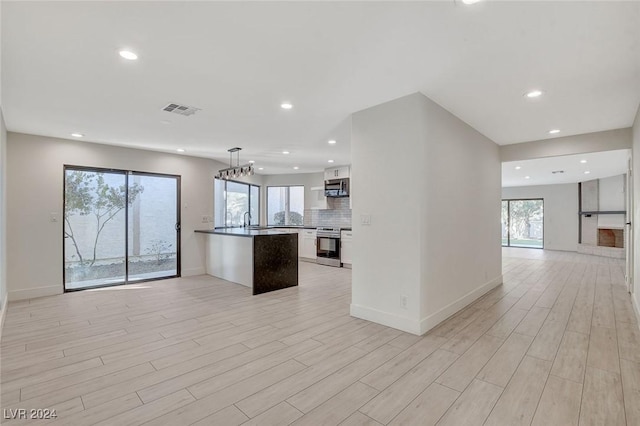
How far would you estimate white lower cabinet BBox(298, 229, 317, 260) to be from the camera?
26.3 feet

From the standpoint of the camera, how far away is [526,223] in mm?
11953

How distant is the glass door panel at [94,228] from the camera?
16.3ft

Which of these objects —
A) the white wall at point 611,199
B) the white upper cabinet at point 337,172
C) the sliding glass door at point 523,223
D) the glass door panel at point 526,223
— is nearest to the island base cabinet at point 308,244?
the white upper cabinet at point 337,172

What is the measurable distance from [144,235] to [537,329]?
20.9 ft

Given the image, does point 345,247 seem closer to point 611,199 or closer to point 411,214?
point 411,214

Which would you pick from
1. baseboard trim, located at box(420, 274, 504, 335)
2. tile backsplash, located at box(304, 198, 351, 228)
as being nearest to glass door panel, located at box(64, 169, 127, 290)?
tile backsplash, located at box(304, 198, 351, 228)

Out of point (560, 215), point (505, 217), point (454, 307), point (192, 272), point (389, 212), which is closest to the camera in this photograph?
point (389, 212)

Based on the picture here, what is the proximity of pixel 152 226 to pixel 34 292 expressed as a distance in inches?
76.4

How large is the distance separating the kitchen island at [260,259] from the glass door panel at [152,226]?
3.30 feet

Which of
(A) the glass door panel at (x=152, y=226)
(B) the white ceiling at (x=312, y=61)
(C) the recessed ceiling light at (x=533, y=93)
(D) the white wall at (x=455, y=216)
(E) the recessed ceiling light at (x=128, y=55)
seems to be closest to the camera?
(B) the white ceiling at (x=312, y=61)

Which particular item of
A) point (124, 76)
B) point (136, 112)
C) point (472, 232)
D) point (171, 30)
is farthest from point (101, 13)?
point (472, 232)

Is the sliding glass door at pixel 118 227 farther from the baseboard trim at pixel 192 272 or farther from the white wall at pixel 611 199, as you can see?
the white wall at pixel 611 199
